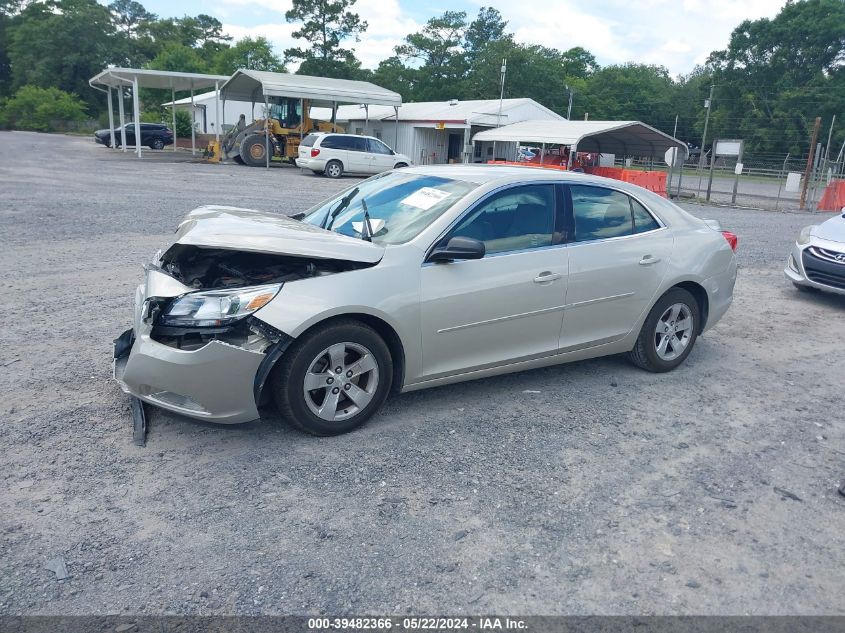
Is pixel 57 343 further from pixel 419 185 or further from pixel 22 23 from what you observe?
pixel 22 23

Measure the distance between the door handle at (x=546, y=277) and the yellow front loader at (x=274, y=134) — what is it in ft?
86.3

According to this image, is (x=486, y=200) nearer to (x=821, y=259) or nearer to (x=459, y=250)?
(x=459, y=250)

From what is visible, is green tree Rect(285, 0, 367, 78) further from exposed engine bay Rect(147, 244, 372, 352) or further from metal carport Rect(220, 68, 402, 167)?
exposed engine bay Rect(147, 244, 372, 352)

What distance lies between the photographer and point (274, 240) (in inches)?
156

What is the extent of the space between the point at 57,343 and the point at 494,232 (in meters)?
3.60

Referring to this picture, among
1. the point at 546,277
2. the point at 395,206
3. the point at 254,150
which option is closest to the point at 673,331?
the point at 546,277

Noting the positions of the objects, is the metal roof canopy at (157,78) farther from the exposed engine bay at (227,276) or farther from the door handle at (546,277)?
the door handle at (546,277)

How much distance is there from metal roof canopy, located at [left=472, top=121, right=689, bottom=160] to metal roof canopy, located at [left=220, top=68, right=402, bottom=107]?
6010mm

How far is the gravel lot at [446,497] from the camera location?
2.80m

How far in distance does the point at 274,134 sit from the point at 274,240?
28080 mm

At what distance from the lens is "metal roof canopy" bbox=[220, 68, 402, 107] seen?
93.8 ft

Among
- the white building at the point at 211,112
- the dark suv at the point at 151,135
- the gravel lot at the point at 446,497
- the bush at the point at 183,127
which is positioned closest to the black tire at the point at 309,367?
the gravel lot at the point at 446,497

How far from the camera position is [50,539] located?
2986mm

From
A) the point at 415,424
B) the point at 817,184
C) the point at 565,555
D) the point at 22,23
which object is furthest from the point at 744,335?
the point at 22,23
